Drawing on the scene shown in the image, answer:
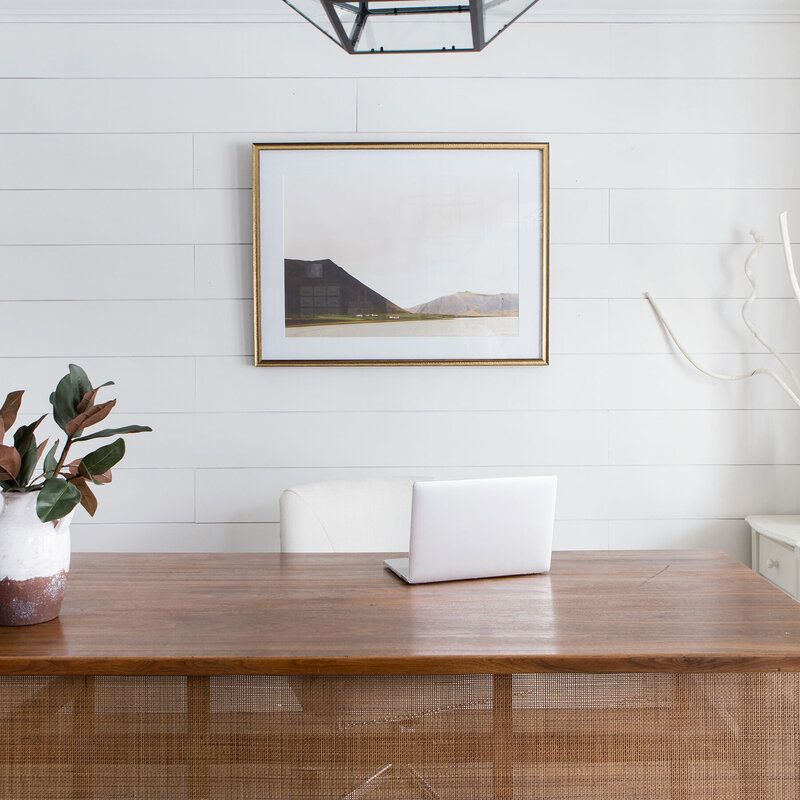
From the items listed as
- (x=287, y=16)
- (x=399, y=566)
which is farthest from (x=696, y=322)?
(x=287, y=16)

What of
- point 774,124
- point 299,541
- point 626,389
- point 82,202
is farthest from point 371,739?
point 774,124

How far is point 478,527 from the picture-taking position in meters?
1.52

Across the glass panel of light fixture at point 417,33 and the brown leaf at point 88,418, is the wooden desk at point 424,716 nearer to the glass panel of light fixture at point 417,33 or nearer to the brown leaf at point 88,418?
the brown leaf at point 88,418

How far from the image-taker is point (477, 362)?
2.51 m

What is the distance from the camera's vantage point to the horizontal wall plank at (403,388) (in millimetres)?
2520

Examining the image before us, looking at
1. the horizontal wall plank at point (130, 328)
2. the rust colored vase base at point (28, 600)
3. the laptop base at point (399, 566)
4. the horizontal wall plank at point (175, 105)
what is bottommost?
the laptop base at point (399, 566)

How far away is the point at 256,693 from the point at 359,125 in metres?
1.89

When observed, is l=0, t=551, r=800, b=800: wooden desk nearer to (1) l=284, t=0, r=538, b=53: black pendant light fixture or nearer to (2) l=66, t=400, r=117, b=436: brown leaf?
(2) l=66, t=400, r=117, b=436: brown leaf

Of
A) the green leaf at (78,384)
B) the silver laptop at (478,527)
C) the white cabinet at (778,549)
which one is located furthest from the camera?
the white cabinet at (778,549)

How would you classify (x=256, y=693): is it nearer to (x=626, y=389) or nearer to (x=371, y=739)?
(x=371, y=739)

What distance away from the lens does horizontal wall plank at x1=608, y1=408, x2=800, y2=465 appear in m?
2.55

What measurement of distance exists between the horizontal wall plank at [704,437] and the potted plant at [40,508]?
1729 mm

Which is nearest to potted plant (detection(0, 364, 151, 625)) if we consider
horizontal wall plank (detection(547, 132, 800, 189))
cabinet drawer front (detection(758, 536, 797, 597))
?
horizontal wall plank (detection(547, 132, 800, 189))

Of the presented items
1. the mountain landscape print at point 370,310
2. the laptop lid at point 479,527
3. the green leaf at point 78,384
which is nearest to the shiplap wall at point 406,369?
the mountain landscape print at point 370,310
